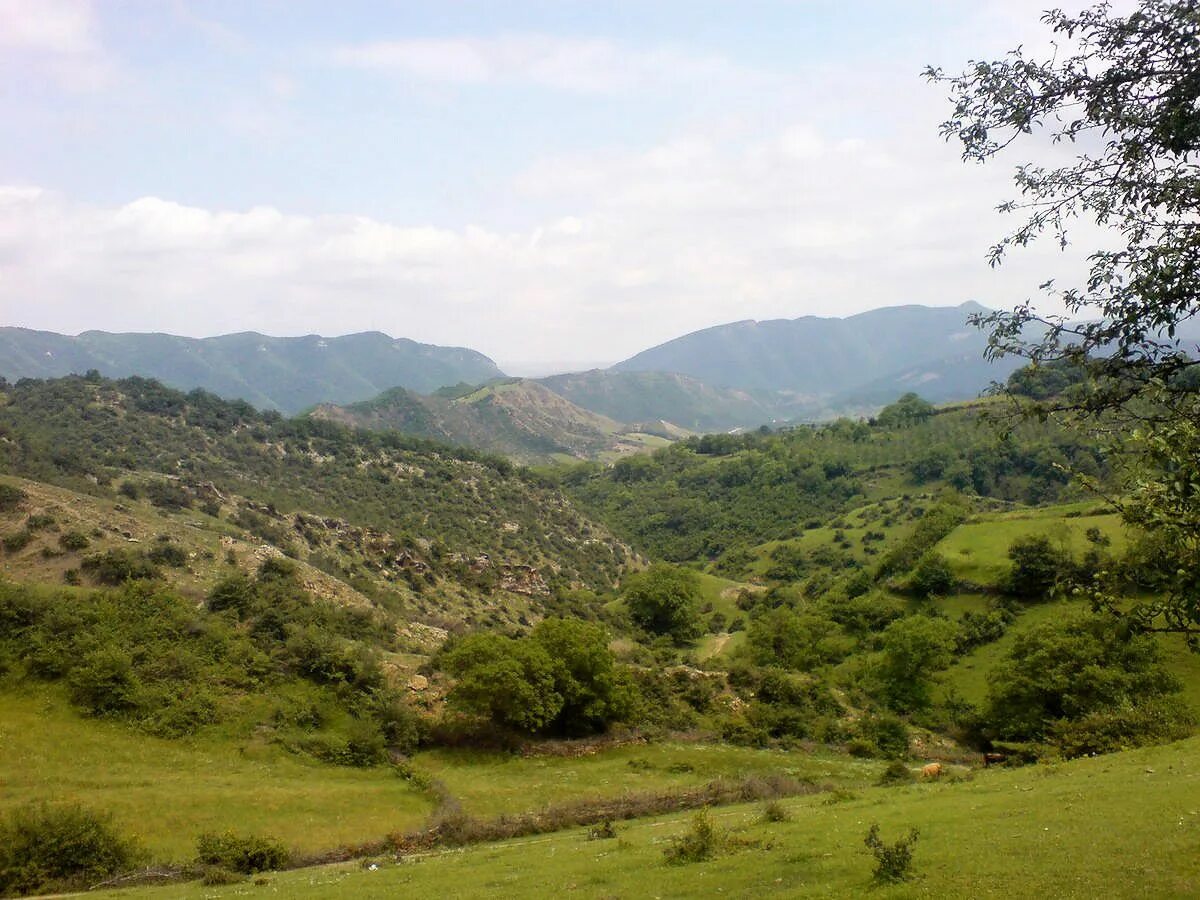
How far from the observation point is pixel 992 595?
58312 millimetres

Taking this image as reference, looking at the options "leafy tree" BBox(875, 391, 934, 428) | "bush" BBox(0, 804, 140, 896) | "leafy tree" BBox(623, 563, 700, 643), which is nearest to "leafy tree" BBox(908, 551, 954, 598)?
"leafy tree" BBox(623, 563, 700, 643)

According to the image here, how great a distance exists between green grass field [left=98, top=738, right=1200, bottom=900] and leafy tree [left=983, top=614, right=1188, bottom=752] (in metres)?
10.0

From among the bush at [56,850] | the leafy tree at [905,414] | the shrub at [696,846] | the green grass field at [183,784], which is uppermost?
the leafy tree at [905,414]

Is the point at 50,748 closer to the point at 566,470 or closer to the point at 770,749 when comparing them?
the point at 770,749

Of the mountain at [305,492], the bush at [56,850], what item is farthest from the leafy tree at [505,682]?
the mountain at [305,492]

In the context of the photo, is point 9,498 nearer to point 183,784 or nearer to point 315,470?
point 183,784

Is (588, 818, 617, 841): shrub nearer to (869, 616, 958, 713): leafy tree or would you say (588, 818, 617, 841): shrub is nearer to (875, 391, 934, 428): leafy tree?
(869, 616, 958, 713): leafy tree

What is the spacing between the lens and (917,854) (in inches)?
596

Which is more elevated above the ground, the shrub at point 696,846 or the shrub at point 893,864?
the shrub at point 893,864

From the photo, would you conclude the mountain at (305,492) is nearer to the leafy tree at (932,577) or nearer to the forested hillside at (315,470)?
the forested hillside at (315,470)

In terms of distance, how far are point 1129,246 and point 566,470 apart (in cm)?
18786

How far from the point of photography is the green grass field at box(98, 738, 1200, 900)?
42.0 feet

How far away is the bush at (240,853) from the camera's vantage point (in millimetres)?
21984

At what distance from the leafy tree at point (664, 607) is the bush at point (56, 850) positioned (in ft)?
172
